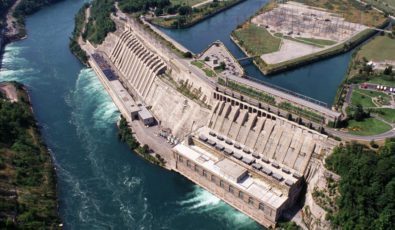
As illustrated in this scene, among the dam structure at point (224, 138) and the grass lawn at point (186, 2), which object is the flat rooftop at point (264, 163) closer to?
the dam structure at point (224, 138)

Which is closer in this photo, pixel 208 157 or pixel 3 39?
pixel 208 157

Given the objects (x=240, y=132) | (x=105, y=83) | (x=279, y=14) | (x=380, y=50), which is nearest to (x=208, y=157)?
(x=240, y=132)

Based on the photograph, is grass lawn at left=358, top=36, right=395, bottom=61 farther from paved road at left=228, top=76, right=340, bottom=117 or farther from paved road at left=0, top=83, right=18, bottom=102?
paved road at left=0, top=83, right=18, bottom=102

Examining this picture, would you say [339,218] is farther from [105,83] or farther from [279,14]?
[279,14]

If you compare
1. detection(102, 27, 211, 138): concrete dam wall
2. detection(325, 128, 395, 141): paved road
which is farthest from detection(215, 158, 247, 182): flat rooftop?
detection(325, 128, 395, 141): paved road

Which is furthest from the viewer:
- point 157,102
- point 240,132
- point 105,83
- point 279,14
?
point 279,14
